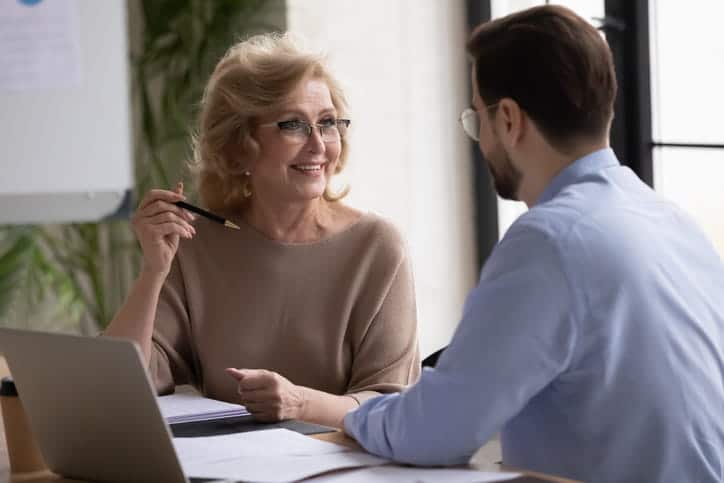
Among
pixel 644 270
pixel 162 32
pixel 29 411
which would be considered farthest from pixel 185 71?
pixel 644 270

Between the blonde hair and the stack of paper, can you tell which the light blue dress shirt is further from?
the blonde hair

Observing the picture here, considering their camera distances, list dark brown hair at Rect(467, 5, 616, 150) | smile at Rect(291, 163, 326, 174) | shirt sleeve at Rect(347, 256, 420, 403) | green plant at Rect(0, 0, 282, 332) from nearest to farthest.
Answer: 1. dark brown hair at Rect(467, 5, 616, 150)
2. shirt sleeve at Rect(347, 256, 420, 403)
3. smile at Rect(291, 163, 326, 174)
4. green plant at Rect(0, 0, 282, 332)

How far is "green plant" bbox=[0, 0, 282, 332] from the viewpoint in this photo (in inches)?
155

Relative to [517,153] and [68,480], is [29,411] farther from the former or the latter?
[517,153]

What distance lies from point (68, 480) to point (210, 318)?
0.79 meters

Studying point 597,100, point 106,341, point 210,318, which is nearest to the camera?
point 106,341

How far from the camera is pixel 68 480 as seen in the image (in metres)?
1.57

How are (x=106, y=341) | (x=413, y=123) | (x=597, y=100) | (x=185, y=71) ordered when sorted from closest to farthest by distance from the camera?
(x=106, y=341)
(x=597, y=100)
(x=413, y=123)
(x=185, y=71)

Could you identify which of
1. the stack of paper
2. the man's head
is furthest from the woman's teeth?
the man's head

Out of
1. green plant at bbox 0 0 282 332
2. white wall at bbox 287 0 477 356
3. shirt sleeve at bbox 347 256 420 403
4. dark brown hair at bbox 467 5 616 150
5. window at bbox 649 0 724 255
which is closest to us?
dark brown hair at bbox 467 5 616 150

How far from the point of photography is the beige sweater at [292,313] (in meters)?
2.28

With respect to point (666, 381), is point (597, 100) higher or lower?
higher

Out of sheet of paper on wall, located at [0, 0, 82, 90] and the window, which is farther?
sheet of paper on wall, located at [0, 0, 82, 90]

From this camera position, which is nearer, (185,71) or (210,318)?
(210,318)
